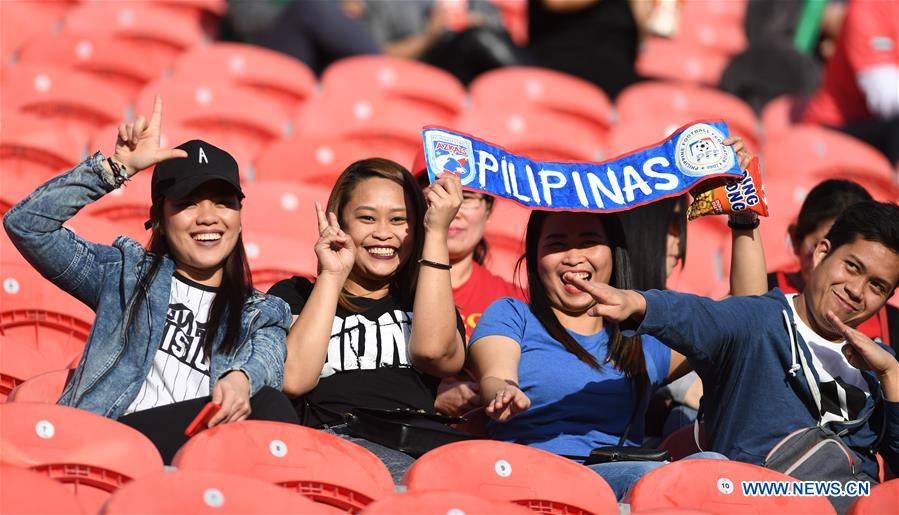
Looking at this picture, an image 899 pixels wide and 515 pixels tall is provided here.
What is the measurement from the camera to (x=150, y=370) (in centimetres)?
268

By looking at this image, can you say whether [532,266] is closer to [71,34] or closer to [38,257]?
[38,257]

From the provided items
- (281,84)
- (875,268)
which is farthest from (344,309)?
(281,84)

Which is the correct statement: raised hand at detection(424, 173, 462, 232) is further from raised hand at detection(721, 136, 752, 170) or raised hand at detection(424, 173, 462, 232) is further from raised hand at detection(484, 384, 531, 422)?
raised hand at detection(721, 136, 752, 170)

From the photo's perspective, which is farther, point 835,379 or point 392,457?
point 835,379

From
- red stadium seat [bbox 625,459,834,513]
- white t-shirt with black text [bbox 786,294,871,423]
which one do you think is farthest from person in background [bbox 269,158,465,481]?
white t-shirt with black text [bbox 786,294,871,423]

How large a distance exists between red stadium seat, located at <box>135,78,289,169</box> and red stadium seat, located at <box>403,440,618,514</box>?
9.19 ft

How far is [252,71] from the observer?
5754mm

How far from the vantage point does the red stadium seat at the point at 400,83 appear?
18.8 ft

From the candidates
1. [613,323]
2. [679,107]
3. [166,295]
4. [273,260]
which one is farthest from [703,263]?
[166,295]

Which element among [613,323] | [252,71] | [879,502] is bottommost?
[879,502]

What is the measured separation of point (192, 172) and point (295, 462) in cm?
75

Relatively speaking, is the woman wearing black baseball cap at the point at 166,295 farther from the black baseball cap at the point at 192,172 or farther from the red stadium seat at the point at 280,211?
the red stadium seat at the point at 280,211

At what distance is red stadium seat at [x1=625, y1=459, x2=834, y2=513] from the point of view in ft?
7.99

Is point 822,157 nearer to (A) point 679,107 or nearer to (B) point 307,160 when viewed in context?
(A) point 679,107
